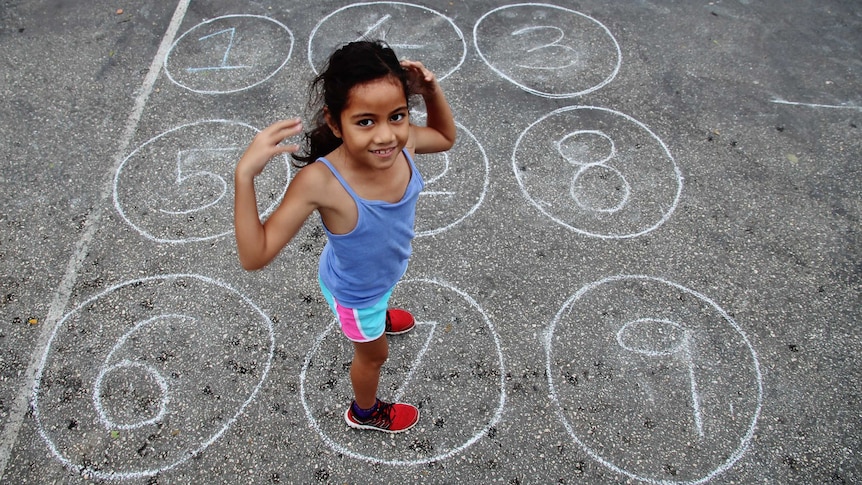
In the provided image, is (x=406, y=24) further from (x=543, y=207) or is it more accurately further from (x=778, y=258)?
(x=778, y=258)

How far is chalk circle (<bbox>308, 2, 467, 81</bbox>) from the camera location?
4.19 m

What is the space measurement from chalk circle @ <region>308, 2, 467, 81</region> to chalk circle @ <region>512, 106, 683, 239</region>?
37.6 inches

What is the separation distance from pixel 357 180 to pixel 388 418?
3.83ft

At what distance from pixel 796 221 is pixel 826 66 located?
179cm

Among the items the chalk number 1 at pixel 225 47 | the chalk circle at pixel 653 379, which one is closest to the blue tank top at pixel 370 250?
the chalk circle at pixel 653 379

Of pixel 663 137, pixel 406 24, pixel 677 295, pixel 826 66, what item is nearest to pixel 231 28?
pixel 406 24

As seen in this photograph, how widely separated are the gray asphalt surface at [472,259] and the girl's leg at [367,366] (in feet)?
0.85

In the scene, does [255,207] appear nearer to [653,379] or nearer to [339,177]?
[339,177]

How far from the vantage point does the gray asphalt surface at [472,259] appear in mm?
2404

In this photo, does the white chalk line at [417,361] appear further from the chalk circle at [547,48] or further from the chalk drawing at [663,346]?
the chalk circle at [547,48]

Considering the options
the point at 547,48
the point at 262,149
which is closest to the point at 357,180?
the point at 262,149

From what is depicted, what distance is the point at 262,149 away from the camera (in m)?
1.50

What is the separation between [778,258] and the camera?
3.14m

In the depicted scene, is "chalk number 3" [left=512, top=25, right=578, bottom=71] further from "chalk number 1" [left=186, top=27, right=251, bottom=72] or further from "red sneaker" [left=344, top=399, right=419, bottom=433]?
"red sneaker" [left=344, top=399, right=419, bottom=433]
